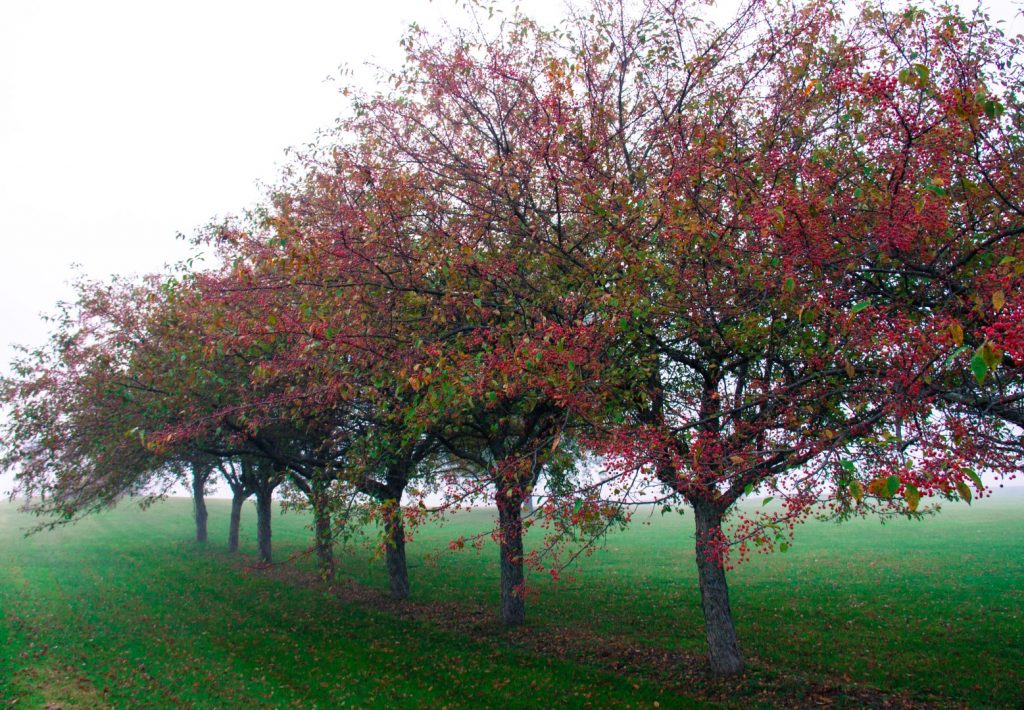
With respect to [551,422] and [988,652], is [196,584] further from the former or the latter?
[988,652]

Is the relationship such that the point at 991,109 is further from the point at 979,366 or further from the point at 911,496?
the point at 911,496

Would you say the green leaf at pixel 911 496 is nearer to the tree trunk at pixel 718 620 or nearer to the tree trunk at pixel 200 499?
the tree trunk at pixel 718 620

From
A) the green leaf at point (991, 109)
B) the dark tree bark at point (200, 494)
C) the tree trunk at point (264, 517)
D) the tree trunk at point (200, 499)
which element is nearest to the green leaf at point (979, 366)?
the green leaf at point (991, 109)

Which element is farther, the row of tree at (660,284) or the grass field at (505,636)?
the grass field at (505,636)

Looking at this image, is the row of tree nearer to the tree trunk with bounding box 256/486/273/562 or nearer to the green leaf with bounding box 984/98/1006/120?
the green leaf with bounding box 984/98/1006/120

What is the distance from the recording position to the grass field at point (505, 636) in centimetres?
1184

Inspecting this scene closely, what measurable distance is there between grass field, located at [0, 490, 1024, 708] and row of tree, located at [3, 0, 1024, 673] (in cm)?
255

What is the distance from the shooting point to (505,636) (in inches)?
647

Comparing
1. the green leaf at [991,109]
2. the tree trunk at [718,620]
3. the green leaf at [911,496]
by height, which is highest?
the green leaf at [991,109]

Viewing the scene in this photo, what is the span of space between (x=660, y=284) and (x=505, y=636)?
1113 centimetres

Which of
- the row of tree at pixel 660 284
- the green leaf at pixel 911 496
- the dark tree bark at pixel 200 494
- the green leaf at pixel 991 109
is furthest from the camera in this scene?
the dark tree bark at pixel 200 494

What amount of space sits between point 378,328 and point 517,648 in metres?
8.86

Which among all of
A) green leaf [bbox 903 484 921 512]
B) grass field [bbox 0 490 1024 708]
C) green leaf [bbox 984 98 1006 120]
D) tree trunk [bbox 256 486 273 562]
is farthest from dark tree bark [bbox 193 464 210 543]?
green leaf [bbox 984 98 1006 120]

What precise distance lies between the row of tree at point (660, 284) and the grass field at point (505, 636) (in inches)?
100
